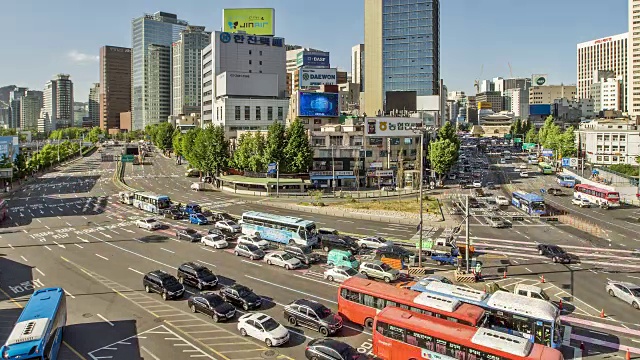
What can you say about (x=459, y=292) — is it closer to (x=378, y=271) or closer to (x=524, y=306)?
(x=524, y=306)

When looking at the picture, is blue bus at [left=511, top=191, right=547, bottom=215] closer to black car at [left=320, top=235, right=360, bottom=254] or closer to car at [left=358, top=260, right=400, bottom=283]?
black car at [left=320, top=235, right=360, bottom=254]

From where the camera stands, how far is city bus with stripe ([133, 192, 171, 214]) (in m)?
71.4

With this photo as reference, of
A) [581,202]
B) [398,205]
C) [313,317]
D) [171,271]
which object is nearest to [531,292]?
[313,317]

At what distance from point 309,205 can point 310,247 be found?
28471 mm

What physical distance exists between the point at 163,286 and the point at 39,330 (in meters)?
11.8

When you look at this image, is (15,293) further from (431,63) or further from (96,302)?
(431,63)

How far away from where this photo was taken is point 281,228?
171 ft

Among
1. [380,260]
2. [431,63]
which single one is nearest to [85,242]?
[380,260]

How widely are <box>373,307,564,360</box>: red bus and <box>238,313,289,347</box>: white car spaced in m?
5.55

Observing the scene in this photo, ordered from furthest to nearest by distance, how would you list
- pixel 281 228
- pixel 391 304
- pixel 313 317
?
pixel 281 228 → pixel 313 317 → pixel 391 304

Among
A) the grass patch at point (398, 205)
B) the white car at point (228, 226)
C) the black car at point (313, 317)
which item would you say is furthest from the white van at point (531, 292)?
the grass patch at point (398, 205)

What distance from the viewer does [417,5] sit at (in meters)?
185

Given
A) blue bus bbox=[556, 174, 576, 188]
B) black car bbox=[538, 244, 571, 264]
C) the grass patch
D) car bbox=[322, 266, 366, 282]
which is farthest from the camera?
blue bus bbox=[556, 174, 576, 188]

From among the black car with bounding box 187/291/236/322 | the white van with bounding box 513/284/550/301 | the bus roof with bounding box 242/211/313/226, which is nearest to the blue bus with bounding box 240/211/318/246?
the bus roof with bounding box 242/211/313/226
